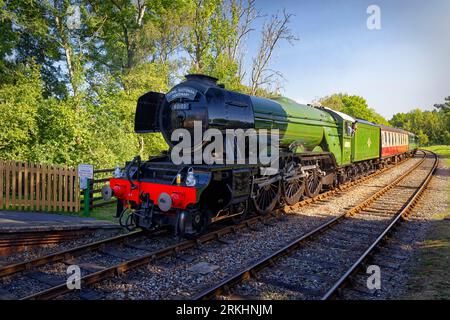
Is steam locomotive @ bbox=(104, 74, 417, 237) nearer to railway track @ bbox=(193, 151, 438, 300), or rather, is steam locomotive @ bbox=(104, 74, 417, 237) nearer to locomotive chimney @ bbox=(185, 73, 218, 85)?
locomotive chimney @ bbox=(185, 73, 218, 85)

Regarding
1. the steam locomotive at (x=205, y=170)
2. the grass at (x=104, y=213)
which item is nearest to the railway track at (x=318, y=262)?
the steam locomotive at (x=205, y=170)

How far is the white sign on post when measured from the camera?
8.97 metres

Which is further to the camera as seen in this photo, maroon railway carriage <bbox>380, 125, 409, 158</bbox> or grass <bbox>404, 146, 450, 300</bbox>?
maroon railway carriage <bbox>380, 125, 409, 158</bbox>

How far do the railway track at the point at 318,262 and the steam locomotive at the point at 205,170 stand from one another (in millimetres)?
1656

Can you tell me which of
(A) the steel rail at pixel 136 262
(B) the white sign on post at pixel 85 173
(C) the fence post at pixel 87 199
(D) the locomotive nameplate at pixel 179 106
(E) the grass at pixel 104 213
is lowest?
(A) the steel rail at pixel 136 262

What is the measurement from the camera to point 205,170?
21.0ft

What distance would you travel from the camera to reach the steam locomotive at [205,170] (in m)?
6.50

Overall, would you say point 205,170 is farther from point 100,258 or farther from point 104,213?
point 104,213

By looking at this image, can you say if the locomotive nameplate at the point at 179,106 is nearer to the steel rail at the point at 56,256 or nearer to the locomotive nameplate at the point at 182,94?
the locomotive nameplate at the point at 182,94

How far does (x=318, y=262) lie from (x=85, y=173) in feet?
21.2

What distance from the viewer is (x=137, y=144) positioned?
16.8 meters

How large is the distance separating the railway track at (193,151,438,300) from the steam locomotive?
166 centimetres

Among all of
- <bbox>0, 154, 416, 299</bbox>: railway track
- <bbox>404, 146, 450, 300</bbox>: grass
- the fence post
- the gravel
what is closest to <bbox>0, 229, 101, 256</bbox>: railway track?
<bbox>0, 154, 416, 299</bbox>: railway track
